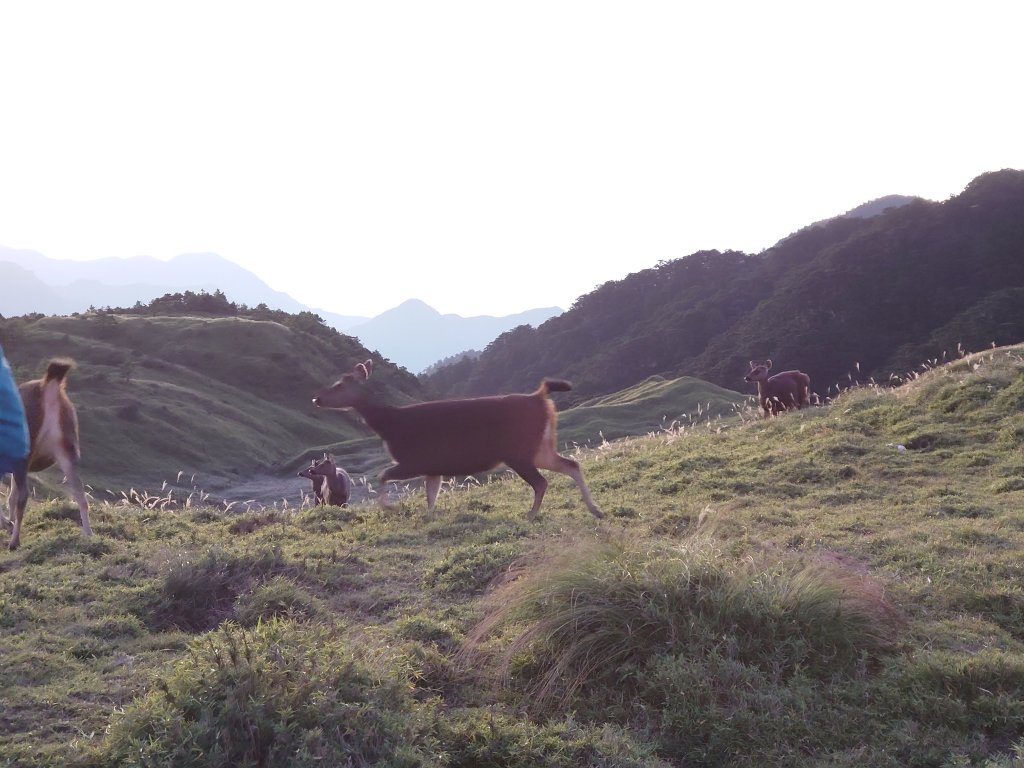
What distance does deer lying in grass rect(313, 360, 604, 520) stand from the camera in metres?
9.26

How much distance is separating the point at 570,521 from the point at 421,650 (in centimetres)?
411

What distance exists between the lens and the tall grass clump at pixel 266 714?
11.8 ft

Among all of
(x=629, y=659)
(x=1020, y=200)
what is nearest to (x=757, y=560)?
(x=629, y=659)

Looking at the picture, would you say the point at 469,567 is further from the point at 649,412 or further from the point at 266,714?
the point at 649,412

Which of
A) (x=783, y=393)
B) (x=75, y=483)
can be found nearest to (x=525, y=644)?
(x=75, y=483)

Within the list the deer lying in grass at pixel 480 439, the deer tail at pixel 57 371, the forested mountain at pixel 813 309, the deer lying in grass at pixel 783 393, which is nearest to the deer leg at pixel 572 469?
the deer lying in grass at pixel 480 439

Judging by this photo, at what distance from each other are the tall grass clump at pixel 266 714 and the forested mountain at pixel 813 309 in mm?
40078

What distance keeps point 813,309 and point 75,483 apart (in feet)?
166

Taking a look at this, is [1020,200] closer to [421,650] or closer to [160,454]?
[160,454]

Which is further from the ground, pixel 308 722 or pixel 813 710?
pixel 308 722

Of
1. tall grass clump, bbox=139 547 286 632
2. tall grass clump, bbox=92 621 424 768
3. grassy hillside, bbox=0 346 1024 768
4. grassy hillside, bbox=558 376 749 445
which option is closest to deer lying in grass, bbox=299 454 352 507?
grassy hillside, bbox=0 346 1024 768

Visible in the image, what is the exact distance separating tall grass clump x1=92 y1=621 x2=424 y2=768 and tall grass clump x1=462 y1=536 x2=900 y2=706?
1114mm

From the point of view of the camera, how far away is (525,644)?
5113 mm

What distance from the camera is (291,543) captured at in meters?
7.91
